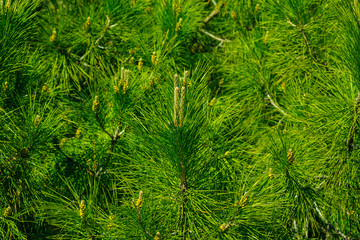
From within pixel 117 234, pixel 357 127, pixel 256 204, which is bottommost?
pixel 117 234

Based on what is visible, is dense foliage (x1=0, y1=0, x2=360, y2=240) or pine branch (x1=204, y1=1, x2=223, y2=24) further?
pine branch (x1=204, y1=1, x2=223, y2=24)

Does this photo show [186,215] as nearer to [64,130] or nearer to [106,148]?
[106,148]

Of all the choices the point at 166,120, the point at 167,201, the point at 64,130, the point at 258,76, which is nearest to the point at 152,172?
the point at 167,201

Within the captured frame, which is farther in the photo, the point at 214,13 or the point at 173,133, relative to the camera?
the point at 214,13

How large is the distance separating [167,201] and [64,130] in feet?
1.86

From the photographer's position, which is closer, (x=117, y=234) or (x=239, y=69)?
(x=117, y=234)

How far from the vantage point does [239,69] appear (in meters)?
1.54

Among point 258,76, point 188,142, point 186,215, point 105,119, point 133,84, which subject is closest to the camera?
point 188,142

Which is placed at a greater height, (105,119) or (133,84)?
(133,84)

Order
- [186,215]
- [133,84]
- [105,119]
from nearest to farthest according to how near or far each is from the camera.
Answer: [186,215] < [133,84] < [105,119]

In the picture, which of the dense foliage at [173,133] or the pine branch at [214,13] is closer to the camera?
the dense foliage at [173,133]

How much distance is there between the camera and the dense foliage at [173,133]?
939mm

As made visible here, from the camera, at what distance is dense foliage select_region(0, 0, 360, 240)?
0.94 m

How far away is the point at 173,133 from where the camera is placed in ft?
2.65
